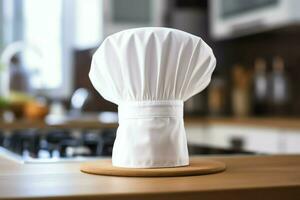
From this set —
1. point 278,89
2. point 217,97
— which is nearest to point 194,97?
Answer: point 217,97

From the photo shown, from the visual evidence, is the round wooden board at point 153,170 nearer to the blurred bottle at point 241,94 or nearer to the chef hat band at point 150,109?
the chef hat band at point 150,109

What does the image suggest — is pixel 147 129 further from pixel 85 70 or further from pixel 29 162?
pixel 85 70

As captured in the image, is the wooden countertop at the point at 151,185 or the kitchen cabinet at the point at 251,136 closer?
the wooden countertop at the point at 151,185

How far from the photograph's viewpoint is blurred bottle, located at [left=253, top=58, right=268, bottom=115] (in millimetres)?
3920

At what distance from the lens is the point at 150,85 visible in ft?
2.59

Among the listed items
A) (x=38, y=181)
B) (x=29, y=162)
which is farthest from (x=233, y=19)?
(x=38, y=181)

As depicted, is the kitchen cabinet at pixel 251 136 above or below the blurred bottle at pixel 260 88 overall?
below

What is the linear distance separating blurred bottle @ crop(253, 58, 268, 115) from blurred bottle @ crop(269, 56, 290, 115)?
0.16 ft

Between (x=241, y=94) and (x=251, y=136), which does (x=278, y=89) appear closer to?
(x=241, y=94)

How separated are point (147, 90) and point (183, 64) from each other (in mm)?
60

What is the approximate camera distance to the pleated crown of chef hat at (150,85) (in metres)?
0.78

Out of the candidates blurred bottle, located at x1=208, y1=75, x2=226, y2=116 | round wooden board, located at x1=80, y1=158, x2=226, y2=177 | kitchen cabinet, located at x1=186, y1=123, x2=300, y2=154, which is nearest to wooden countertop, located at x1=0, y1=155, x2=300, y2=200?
round wooden board, located at x1=80, y1=158, x2=226, y2=177

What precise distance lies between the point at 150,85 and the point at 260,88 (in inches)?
128

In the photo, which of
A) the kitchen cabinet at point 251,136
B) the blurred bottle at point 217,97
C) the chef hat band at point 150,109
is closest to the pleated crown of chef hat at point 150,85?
the chef hat band at point 150,109
